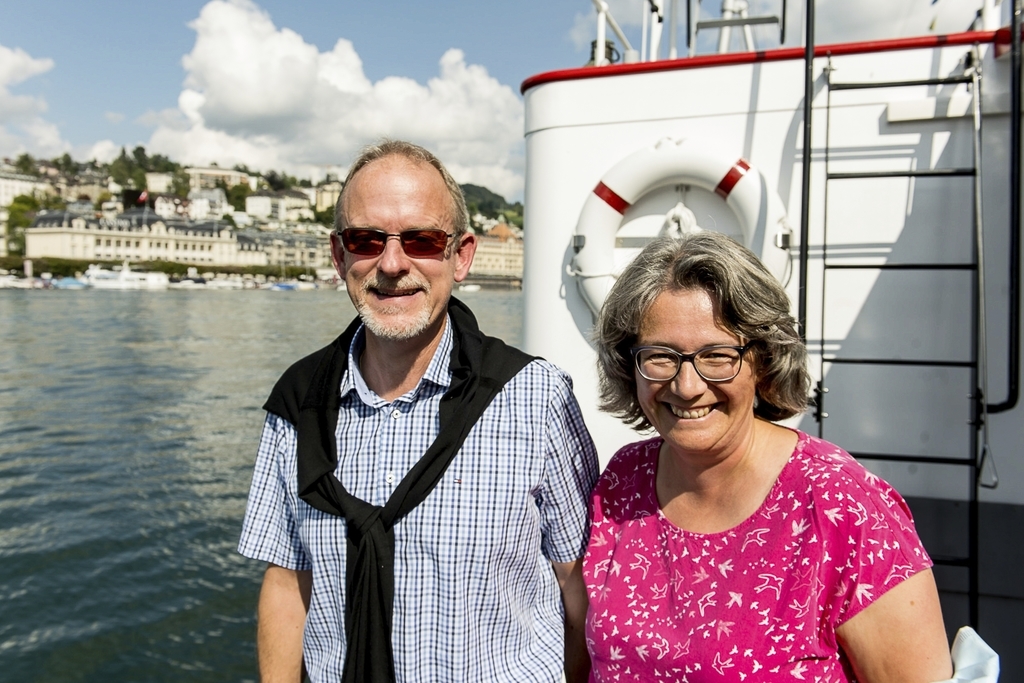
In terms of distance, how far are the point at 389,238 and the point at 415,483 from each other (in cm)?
45

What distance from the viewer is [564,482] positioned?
5.00 ft

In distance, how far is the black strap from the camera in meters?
1.42

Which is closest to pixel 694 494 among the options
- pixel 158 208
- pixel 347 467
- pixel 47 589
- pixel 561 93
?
pixel 347 467

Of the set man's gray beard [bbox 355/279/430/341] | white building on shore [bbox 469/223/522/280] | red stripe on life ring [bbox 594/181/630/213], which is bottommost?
man's gray beard [bbox 355/279/430/341]

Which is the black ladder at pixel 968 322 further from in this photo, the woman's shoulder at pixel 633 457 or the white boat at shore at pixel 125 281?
the white boat at shore at pixel 125 281

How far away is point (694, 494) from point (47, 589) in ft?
17.9

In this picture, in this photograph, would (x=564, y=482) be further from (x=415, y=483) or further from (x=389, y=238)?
(x=389, y=238)

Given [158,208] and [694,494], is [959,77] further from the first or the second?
[158,208]

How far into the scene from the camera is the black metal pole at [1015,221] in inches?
98.6

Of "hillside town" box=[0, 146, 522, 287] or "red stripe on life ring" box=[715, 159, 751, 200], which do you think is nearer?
"red stripe on life ring" box=[715, 159, 751, 200]

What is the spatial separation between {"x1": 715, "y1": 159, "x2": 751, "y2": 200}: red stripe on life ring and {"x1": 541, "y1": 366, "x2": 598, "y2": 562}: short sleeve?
1.86m

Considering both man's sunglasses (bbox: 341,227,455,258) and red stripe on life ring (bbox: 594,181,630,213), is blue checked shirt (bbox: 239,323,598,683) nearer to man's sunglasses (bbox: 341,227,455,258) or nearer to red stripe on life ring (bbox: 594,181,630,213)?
man's sunglasses (bbox: 341,227,455,258)

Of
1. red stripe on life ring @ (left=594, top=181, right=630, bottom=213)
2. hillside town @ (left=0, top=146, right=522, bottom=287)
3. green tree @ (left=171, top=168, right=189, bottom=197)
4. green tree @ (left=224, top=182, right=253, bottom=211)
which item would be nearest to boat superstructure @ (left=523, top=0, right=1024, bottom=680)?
red stripe on life ring @ (left=594, top=181, right=630, bottom=213)

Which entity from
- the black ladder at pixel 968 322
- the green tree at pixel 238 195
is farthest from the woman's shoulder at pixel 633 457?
the green tree at pixel 238 195
